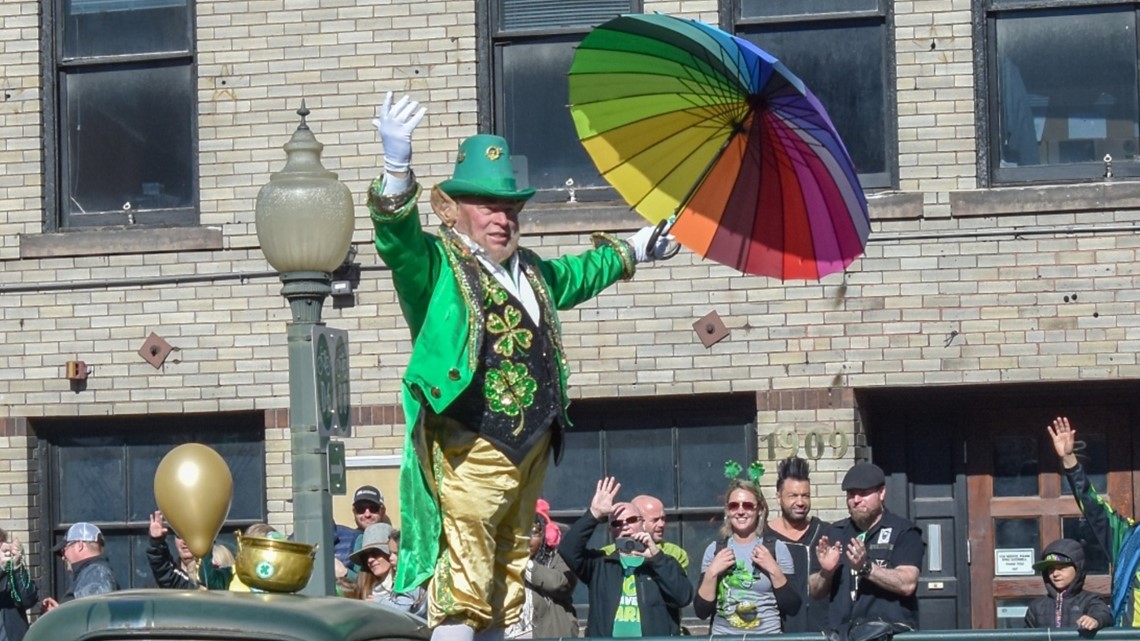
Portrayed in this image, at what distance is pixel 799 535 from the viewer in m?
9.60

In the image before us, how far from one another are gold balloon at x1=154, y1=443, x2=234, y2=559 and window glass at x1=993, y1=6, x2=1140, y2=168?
20.9 feet

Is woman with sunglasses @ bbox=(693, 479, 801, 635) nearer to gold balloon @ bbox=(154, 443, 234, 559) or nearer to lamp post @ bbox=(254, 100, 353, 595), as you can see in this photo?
lamp post @ bbox=(254, 100, 353, 595)

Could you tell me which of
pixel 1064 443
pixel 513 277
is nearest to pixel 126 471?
pixel 1064 443

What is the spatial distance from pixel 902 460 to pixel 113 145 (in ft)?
17.6

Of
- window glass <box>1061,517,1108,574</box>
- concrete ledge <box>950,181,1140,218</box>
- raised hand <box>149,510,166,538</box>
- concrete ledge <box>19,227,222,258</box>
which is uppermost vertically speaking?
concrete ledge <box>950,181,1140,218</box>

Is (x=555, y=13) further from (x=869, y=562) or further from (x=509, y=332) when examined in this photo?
(x=509, y=332)

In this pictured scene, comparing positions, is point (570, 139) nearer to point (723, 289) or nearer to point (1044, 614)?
point (723, 289)

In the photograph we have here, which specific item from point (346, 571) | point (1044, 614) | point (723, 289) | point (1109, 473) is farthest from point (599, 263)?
point (1109, 473)

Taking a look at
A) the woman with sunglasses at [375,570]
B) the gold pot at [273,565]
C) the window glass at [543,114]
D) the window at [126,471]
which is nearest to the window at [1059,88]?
the window glass at [543,114]

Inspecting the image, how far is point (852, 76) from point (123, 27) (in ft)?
15.3

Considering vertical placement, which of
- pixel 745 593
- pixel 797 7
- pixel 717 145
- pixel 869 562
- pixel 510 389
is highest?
pixel 797 7

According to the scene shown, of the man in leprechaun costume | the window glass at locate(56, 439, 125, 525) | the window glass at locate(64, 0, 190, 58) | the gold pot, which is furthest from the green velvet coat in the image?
the window glass at locate(56, 439, 125, 525)

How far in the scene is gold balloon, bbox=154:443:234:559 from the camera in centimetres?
690

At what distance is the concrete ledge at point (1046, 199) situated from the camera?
1163 centimetres
